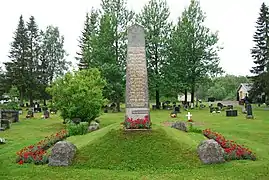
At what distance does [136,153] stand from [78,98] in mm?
12764

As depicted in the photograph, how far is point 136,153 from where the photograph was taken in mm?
11188

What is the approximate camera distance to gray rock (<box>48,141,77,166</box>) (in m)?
10.8

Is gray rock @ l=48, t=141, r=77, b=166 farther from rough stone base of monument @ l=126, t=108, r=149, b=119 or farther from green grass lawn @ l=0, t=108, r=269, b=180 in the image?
rough stone base of monument @ l=126, t=108, r=149, b=119

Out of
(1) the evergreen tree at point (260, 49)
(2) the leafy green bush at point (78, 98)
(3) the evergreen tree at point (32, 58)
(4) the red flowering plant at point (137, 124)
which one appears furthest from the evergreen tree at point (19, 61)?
(4) the red flowering plant at point (137, 124)

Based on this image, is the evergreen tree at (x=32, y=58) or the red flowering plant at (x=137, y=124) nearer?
the red flowering plant at (x=137, y=124)

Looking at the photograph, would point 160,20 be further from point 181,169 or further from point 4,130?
point 181,169

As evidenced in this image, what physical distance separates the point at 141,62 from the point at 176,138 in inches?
164

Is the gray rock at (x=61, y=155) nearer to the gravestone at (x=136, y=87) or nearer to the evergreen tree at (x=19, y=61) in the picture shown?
the gravestone at (x=136, y=87)

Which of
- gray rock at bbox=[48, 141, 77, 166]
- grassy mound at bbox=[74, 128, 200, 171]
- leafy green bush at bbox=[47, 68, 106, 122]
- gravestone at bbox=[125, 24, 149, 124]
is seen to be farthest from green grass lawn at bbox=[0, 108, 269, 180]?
leafy green bush at bbox=[47, 68, 106, 122]

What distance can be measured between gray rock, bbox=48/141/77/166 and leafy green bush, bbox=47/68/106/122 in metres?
11.9

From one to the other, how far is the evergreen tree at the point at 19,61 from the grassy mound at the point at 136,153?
4200cm

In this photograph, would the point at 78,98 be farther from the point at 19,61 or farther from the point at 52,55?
the point at 52,55

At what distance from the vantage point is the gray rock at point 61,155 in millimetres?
10835

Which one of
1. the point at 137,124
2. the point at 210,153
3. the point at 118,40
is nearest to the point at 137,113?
the point at 137,124
